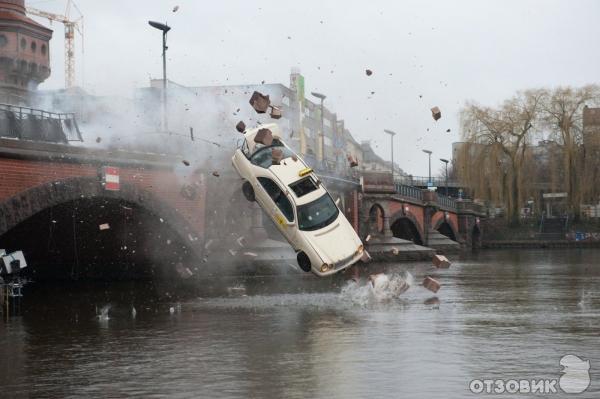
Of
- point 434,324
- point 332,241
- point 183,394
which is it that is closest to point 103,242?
point 332,241

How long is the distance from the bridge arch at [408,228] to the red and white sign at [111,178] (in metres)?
48.8

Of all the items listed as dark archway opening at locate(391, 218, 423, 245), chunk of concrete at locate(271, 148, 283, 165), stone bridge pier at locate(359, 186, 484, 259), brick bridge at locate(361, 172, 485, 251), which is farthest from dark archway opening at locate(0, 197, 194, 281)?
dark archway opening at locate(391, 218, 423, 245)

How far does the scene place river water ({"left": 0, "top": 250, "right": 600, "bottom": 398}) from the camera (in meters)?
15.0

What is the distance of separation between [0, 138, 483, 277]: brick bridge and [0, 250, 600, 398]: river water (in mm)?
4403

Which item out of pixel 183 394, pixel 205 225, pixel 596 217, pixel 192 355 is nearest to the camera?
pixel 183 394

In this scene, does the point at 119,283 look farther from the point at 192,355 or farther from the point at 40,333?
the point at 192,355

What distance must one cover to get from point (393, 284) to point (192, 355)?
1715 centimetres

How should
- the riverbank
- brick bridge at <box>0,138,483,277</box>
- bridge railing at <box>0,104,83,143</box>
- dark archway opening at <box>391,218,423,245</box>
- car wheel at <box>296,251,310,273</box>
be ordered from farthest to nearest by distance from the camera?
1. the riverbank
2. dark archway opening at <box>391,218,423,245</box>
3. car wheel at <box>296,251,310,273</box>
4. brick bridge at <box>0,138,483,277</box>
5. bridge railing at <box>0,104,83,143</box>

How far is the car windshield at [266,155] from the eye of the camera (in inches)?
1321

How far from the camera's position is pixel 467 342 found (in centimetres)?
1956

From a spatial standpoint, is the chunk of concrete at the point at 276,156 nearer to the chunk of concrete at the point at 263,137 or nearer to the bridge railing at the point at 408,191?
the chunk of concrete at the point at 263,137

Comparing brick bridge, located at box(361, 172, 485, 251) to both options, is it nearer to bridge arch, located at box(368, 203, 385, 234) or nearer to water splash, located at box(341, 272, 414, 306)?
bridge arch, located at box(368, 203, 385, 234)

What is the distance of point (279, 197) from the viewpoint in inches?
1312

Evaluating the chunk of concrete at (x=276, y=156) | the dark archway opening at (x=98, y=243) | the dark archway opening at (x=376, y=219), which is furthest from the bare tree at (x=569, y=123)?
the chunk of concrete at (x=276, y=156)
